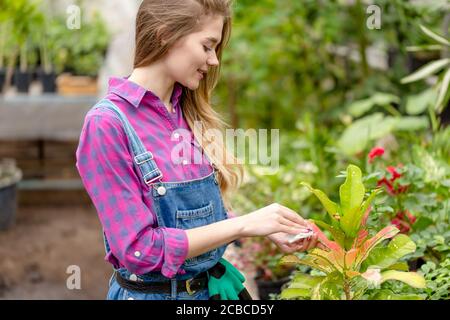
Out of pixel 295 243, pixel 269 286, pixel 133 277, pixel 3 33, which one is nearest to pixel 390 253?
pixel 295 243

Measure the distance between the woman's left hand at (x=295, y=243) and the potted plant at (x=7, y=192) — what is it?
3.33 metres

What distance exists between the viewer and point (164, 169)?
5.83 feet

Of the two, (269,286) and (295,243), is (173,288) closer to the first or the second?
(295,243)

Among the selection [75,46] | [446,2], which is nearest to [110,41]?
[75,46]

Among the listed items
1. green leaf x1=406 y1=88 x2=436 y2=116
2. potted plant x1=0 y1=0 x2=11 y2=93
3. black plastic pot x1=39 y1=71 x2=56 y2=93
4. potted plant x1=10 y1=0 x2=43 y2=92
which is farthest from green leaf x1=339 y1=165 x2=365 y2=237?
black plastic pot x1=39 y1=71 x2=56 y2=93

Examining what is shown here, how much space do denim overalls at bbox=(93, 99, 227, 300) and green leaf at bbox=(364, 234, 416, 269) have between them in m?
0.36

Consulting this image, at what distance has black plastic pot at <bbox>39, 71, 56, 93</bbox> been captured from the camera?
222 inches

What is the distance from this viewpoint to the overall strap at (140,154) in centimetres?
173

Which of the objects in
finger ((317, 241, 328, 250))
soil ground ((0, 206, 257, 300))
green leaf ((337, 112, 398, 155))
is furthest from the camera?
soil ground ((0, 206, 257, 300))

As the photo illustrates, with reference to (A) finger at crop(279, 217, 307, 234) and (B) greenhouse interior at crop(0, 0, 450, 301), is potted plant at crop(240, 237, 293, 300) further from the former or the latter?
(A) finger at crop(279, 217, 307, 234)

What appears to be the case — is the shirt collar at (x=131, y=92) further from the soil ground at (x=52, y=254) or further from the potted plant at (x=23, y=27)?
the potted plant at (x=23, y=27)

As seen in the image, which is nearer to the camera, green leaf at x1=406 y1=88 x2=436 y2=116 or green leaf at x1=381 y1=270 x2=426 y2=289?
green leaf at x1=381 y1=270 x2=426 y2=289

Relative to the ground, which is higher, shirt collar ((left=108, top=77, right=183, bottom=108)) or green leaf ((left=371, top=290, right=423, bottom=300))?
shirt collar ((left=108, top=77, right=183, bottom=108))

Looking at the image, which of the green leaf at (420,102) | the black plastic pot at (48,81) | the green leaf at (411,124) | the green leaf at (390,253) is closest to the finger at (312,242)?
the green leaf at (390,253)
